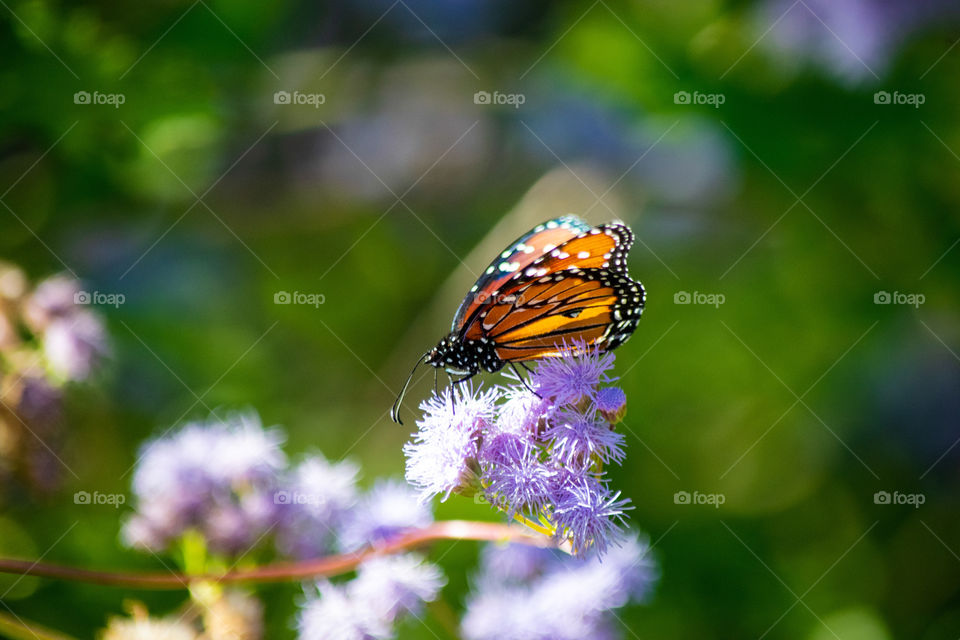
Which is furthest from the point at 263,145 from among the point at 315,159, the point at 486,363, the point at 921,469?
the point at 921,469

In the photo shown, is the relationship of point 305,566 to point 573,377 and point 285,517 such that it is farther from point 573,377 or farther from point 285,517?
point 573,377

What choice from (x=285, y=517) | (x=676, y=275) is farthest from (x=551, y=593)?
(x=676, y=275)

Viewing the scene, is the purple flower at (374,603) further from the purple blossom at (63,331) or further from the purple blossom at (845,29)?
the purple blossom at (845,29)

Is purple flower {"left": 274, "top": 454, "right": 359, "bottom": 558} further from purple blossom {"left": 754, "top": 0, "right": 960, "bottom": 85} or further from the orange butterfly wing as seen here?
purple blossom {"left": 754, "top": 0, "right": 960, "bottom": 85}

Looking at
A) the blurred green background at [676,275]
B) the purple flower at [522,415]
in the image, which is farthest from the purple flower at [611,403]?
the blurred green background at [676,275]

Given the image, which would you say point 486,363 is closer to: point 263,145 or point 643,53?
point 643,53

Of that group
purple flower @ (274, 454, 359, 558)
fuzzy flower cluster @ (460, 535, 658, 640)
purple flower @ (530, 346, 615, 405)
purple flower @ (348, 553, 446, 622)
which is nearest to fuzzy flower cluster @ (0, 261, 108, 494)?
purple flower @ (274, 454, 359, 558)
